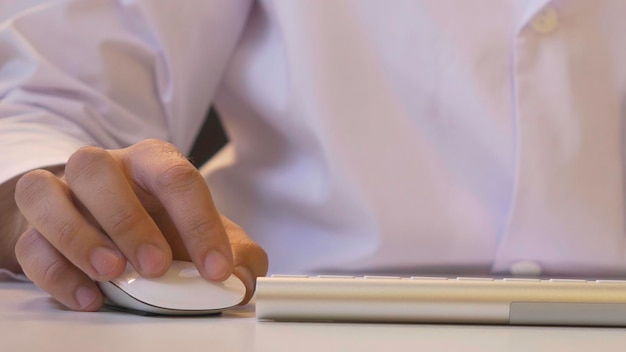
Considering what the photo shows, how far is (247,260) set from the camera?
0.51 metres

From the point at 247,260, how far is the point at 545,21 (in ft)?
1.20

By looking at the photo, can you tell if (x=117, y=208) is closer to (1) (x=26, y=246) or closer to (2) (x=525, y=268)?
(1) (x=26, y=246)

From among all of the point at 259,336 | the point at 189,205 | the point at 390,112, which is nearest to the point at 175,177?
the point at 189,205

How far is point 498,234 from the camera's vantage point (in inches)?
28.8

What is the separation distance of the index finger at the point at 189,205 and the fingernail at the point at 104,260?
0.04m

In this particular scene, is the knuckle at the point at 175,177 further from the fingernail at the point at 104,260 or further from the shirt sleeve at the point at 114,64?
the shirt sleeve at the point at 114,64

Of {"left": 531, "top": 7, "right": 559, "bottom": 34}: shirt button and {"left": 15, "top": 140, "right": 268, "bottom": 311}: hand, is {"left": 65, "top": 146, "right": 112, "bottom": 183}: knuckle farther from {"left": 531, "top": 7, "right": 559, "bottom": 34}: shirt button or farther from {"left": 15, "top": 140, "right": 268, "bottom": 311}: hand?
{"left": 531, "top": 7, "right": 559, "bottom": 34}: shirt button

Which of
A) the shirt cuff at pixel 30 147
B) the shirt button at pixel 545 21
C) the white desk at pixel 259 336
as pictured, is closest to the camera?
the white desk at pixel 259 336

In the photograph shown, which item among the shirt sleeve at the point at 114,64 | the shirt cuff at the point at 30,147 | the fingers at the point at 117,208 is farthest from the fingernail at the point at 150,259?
the shirt sleeve at the point at 114,64

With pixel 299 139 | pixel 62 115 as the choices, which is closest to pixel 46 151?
pixel 62 115

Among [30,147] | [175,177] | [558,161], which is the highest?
[558,161]

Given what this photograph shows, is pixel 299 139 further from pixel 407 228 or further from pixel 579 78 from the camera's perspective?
pixel 579 78

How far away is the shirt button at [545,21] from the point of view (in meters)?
0.70

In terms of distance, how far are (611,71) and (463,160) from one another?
0.52 feet
